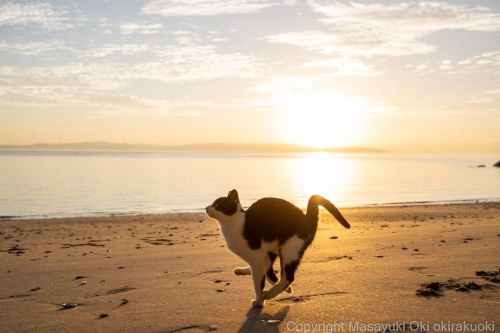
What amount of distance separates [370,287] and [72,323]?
3.45 meters

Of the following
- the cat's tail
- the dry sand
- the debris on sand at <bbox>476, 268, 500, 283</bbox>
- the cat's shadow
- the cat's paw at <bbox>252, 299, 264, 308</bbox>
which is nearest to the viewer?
the cat's shadow

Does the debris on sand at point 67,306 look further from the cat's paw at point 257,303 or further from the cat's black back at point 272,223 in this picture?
the cat's black back at point 272,223

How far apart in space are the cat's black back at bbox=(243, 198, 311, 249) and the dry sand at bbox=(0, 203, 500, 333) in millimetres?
776

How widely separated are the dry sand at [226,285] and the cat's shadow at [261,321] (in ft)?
0.03

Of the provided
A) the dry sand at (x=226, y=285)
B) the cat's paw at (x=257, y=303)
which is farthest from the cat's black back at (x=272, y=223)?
the dry sand at (x=226, y=285)

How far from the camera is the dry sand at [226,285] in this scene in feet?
15.6

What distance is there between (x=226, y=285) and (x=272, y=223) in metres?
1.50

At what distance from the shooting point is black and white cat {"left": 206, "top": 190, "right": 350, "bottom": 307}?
5.19 meters

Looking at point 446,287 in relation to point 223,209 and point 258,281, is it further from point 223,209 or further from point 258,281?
point 223,209

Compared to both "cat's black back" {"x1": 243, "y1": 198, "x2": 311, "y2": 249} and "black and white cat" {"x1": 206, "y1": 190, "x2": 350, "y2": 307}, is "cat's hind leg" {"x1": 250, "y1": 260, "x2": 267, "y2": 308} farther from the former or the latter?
"cat's black back" {"x1": 243, "y1": 198, "x2": 311, "y2": 249}

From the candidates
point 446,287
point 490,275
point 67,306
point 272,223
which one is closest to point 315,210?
point 272,223

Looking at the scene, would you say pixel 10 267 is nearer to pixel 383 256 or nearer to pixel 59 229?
pixel 383 256

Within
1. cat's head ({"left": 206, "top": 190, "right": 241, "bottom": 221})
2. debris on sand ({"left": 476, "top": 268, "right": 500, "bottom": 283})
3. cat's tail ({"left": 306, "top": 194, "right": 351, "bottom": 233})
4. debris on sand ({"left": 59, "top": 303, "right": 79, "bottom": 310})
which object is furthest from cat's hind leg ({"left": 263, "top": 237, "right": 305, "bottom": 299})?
debris on sand ({"left": 476, "top": 268, "right": 500, "bottom": 283})

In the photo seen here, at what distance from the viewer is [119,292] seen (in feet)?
20.1
